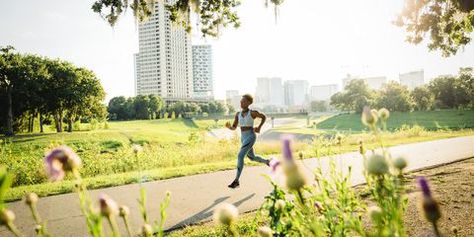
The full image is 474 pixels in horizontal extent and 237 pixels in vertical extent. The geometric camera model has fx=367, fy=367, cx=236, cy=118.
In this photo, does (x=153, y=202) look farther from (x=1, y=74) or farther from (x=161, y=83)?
(x=161, y=83)

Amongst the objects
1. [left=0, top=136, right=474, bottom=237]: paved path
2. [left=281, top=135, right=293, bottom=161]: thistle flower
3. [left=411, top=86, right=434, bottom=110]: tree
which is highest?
[left=411, top=86, right=434, bottom=110]: tree

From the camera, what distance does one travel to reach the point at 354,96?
Answer: 85438 millimetres

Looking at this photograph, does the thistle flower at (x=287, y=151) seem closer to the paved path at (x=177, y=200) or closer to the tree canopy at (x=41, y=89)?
the paved path at (x=177, y=200)

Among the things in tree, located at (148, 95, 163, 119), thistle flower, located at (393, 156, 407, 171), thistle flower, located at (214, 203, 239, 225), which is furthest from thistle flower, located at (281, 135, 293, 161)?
tree, located at (148, 95, 163, 119)

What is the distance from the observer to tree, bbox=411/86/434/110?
72.3 metres

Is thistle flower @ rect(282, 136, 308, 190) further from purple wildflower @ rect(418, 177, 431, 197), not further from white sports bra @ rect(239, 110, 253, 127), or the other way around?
white sports bra @ rect(239, 110, 253, 127)

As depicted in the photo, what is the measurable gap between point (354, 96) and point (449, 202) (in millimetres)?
84234

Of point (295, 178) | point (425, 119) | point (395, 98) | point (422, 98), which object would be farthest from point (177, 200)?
point (422, 98)

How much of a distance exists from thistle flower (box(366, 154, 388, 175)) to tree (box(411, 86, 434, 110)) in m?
78.5

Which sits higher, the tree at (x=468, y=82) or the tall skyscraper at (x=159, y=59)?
the tall skyscraper at (x=159, y=59)

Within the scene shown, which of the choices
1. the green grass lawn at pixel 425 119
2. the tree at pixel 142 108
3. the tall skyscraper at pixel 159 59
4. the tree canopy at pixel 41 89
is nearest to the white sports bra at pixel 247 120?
the tree canopy at pixel 41 89

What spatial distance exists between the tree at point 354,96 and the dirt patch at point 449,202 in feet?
249

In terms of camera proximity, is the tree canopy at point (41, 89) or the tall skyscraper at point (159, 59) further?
the tall skyscraper at point (159, 59)

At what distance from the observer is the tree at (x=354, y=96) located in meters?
82.0
